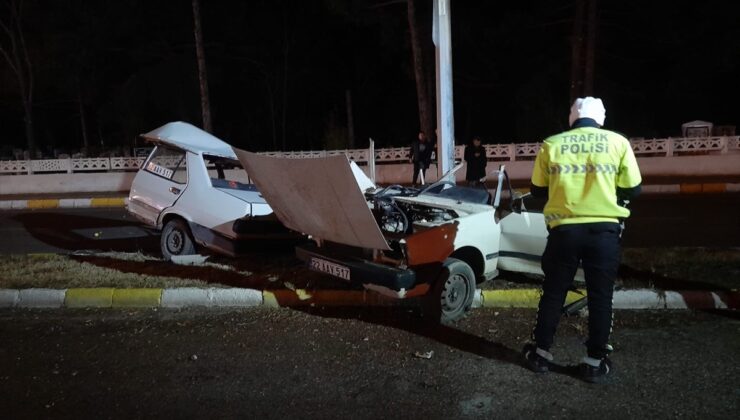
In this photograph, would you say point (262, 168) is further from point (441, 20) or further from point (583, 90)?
point (583, 90)

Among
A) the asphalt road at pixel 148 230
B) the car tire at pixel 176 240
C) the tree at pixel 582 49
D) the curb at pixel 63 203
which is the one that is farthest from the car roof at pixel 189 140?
the tree at pixel 582 49

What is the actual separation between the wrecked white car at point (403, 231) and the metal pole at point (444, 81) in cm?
216

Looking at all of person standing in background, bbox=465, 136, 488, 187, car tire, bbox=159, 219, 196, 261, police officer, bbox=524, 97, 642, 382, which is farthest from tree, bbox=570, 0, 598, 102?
police officer, bbox=524, 97, 642, 382

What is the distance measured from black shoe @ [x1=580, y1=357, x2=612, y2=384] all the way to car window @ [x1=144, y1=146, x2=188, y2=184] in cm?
524

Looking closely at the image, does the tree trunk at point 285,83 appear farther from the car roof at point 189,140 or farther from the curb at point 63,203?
the car roof at point 189,140

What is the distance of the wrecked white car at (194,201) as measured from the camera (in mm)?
7207

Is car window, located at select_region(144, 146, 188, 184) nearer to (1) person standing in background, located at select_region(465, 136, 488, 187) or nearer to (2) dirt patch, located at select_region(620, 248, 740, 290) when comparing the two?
(2) dirt patch, located at select_region(620, 248, 740, 290)

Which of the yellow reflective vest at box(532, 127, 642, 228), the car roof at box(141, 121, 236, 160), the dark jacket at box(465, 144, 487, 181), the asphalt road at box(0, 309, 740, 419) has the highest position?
the car roof at box(141, 121, 236, 160)

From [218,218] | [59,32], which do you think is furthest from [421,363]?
[59,32]

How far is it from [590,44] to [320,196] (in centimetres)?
1683

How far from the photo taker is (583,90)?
64.8ft

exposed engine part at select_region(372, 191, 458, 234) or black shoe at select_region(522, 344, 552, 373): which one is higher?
exposed engine part at select_region(372, 191, 458, 234)

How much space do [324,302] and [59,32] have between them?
24.4 meters

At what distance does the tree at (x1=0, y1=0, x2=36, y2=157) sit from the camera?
24219 mm
